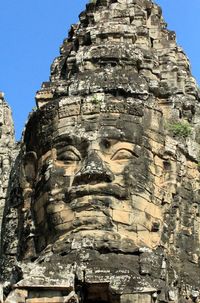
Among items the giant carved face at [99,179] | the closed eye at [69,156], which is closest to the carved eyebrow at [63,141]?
the giant carved face at [99,179]

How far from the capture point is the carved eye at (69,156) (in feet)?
88.8

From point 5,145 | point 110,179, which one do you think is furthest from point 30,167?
point 5,145

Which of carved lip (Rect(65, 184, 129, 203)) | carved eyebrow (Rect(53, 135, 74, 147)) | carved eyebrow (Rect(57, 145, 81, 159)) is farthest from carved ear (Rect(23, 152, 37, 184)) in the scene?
carved lip (Rect(65, 184, 129, 203))

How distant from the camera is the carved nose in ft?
86.4

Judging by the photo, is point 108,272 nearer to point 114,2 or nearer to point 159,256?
point 159,256

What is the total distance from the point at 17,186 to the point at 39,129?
1.89m

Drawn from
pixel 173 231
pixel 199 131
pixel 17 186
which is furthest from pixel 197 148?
pixel 17 186

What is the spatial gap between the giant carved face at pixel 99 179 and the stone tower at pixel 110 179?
0.09 ft

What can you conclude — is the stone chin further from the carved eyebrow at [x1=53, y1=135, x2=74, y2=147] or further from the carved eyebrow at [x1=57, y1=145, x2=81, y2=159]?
the carved eyebrow at [x1=53, y1=135, x2=74, y2=147]

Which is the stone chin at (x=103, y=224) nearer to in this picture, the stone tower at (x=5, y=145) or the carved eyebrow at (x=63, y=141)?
the carved eyebrow at (x=63, y=141)

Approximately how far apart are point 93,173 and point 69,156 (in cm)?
102

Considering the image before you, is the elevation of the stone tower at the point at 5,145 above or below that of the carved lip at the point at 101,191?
above

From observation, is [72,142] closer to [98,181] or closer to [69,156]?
[69,156]

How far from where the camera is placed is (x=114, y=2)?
101 feet
